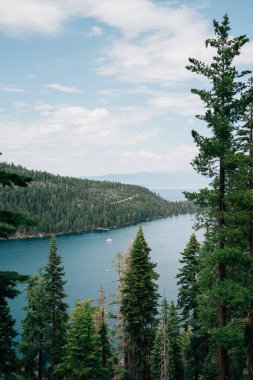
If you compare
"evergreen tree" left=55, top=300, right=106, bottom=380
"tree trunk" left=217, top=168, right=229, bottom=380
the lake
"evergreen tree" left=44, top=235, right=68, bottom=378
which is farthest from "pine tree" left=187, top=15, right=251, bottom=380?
the lake

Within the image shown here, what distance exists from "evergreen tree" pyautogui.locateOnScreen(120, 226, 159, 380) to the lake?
1282 inches

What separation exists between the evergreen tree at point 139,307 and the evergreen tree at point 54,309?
5.04m

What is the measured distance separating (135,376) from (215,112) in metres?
22.6

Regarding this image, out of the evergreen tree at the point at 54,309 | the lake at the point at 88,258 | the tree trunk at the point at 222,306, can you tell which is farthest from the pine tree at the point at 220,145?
the lake at the point at 88,258

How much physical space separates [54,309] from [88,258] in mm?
97888

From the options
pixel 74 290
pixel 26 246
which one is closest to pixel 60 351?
pixel 74 290

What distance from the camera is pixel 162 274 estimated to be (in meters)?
98.1

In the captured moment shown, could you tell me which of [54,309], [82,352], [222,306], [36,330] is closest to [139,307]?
[82,352]

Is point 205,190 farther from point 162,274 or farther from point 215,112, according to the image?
point 162,274

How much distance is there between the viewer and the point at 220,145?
46.0ft

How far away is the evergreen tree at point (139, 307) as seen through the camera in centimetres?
2795

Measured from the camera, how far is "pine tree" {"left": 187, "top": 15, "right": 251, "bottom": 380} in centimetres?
1402

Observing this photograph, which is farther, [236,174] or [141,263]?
[141,263]

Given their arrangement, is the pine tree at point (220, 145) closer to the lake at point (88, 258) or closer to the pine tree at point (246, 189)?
the pine tree at point (246, 189)
